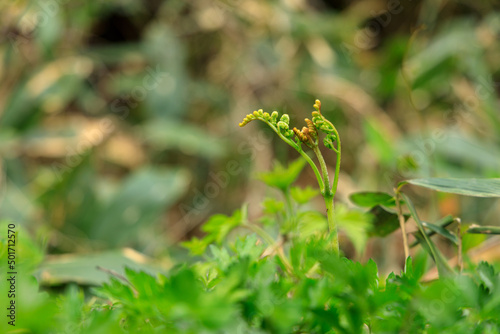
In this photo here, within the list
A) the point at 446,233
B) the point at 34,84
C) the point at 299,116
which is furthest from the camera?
the point at 299,116

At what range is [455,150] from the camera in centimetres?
143

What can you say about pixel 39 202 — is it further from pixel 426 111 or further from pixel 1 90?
pixel 426 111

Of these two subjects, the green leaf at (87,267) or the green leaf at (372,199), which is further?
the green leaf at (87,267)

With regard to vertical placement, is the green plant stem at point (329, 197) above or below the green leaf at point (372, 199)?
above

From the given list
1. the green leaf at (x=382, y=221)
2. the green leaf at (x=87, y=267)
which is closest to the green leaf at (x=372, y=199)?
the green leaf at (x=382, y=221)

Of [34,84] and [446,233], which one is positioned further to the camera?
[34,84]

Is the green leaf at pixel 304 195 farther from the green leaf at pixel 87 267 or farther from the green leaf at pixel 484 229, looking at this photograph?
the green leaf at pixel 87 267

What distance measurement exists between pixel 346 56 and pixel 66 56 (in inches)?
38.9

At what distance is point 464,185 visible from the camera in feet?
1.39

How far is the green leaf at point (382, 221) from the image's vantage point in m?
0.45

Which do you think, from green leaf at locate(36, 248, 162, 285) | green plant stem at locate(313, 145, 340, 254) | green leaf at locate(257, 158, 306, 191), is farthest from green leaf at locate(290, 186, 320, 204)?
green leaf at locate(36, 248, 162, 285)

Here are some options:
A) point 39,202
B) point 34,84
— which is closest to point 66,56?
point 34,84

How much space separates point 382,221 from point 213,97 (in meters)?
1.44

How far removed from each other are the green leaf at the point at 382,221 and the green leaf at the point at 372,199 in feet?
0.05
